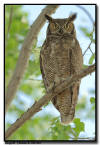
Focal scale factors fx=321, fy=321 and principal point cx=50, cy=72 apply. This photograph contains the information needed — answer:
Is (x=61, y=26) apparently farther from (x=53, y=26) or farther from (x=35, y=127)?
(x=35, y=127)

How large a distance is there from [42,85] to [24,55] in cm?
33

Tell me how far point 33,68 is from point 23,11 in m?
0.59

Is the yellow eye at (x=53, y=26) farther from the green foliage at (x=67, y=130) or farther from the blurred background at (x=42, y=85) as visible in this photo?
the green foliage at (x=67, y=130)

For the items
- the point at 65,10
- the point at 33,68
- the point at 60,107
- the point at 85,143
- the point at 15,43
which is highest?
the point at 65,10

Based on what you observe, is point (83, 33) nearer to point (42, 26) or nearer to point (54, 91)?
point (42, 26)

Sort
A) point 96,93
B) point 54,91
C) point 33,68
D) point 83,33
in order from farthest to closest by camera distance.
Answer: point 33,68 < point 83,33 < point 96,93 < point 54,91

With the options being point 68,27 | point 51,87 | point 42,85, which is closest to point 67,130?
point 51,87

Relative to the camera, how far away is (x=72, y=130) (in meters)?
2.66

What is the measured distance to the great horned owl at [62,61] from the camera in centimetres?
273

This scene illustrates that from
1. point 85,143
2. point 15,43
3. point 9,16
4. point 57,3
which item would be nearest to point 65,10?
point 57,3

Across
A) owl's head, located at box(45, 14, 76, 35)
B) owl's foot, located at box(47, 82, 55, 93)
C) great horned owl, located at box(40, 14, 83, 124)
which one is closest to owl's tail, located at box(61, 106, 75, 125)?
great horned owl, located at box(40, 14, 83, 124)

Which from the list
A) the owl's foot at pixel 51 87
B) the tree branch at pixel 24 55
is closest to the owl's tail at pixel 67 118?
the owl's foot at pixel 51 87

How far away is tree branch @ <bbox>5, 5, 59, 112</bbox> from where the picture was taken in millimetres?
2770

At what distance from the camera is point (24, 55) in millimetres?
2895
